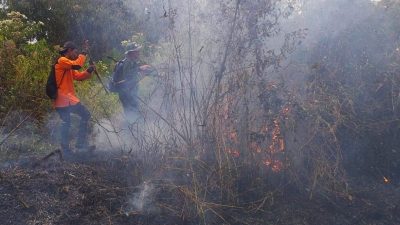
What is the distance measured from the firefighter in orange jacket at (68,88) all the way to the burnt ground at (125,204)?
1.25 metres

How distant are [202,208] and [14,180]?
1.85 m

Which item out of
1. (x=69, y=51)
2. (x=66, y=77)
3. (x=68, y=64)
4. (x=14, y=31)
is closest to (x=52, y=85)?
(x=66, y=77)

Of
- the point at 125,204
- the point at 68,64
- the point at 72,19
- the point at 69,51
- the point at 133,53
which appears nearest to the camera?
the point at 125,204

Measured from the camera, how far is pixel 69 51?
5867 millimetres

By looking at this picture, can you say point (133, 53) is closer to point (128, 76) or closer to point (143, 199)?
point (128, 76)

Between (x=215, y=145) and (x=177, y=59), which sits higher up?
(x=177, y=59)

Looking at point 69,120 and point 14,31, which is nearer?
point 69,120

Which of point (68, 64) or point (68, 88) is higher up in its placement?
point (68, 64)

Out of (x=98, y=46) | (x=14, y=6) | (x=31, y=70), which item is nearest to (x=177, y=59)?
(x=31, y=70)

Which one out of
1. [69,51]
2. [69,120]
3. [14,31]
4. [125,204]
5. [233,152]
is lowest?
[125,204]

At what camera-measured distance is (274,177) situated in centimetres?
455

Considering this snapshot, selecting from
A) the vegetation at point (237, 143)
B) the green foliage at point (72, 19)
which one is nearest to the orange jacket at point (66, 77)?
the vegetation at point (237, 143)

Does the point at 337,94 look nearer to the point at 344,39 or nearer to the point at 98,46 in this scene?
the point at 344,39

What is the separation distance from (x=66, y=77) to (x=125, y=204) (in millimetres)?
2457
